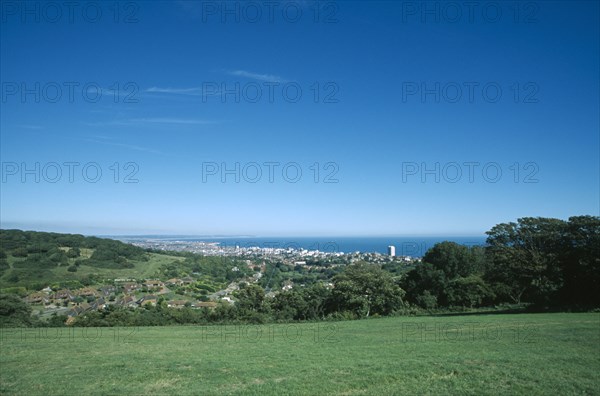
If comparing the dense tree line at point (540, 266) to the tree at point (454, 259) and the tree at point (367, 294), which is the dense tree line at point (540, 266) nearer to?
the tree at point (367, 294)

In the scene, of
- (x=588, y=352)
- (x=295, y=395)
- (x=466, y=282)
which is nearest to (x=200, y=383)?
(x=295, y=395)

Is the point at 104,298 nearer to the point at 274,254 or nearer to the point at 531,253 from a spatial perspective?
the point at 274,254

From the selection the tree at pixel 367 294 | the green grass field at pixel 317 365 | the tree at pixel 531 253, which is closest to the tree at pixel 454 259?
the tree at pixel 531 253

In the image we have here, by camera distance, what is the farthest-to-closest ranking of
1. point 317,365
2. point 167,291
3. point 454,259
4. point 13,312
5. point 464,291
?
point 167,291, point 454,259, point 464,291, point 13,312, point 317,365

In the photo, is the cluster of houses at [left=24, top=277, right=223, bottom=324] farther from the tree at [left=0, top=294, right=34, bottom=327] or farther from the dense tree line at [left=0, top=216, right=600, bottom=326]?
the tree at [left=0, top=294, right=34, bottom=327]

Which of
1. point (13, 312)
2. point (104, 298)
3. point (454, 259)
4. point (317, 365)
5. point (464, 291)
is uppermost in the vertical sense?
point (317, 365)

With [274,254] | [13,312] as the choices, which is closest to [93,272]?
[13,312]

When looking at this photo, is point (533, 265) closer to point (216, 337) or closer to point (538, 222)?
point (538, 222)
